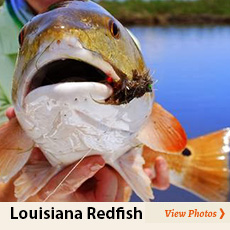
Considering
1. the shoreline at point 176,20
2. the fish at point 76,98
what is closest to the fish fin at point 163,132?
the fish at point 76,98

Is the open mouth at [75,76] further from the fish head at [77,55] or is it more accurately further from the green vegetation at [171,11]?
the green vegetation at [171,11]

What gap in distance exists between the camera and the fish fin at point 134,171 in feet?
3.00

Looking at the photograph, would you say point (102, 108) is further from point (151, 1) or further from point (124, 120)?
point (151, 1)

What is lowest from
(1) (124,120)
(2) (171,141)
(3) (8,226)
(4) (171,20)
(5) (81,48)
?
(4) (171,20)

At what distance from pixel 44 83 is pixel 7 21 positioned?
71cm

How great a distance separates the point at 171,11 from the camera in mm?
8516

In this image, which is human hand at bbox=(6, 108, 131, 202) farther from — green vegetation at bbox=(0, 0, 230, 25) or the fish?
green vegetation at bbox=(0, 0, 230, 25)

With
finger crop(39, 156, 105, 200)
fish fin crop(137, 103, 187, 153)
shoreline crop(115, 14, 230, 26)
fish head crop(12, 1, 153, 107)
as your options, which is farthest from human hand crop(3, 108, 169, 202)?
shoreline crop(115, 14, 230, 26)

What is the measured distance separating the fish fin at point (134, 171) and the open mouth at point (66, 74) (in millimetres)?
333

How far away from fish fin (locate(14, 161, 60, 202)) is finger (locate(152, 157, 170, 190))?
42 centimetres

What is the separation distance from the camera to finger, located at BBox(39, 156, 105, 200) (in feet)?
2.71

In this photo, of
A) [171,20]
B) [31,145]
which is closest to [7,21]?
[31,145]

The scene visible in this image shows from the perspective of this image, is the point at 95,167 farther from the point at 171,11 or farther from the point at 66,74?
the point at 171,11

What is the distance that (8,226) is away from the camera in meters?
0.92
